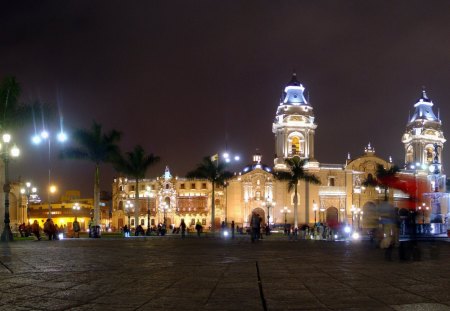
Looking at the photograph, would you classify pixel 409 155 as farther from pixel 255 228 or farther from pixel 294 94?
pixel 255 228

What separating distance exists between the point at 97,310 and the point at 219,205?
9451cm

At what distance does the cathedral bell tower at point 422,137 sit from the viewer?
350 feet

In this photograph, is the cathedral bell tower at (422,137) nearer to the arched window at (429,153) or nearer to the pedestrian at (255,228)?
the arched window at (429,153)

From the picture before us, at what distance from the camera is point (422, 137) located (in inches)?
4232

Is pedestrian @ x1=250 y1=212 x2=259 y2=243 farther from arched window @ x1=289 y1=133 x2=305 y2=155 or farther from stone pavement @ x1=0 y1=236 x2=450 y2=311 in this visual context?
arched window @ x1=289 y1=133 x2=305 y2=155

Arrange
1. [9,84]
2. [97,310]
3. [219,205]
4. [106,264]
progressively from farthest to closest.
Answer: [219,205] → [9,84] → [106,264] → [97,310]

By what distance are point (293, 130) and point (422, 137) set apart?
26.6 m

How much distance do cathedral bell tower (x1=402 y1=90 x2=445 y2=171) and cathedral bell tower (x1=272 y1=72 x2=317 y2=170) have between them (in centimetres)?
2154

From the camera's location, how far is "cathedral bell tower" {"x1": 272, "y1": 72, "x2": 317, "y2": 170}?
9388 centimetres

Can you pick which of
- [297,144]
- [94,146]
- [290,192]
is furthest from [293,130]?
[94,146]

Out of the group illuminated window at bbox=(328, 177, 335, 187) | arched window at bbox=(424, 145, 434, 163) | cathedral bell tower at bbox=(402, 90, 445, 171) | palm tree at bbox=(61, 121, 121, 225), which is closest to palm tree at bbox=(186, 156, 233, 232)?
palm tree at bbox=(61, 121, 121, 225)

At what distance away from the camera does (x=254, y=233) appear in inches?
1326

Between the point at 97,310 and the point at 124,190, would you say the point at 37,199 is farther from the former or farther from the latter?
the point at 97,310

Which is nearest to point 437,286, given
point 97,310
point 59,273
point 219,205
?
point 97,310
